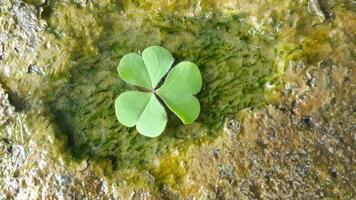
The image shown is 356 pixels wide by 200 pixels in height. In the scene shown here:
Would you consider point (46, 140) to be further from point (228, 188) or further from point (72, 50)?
point (228, 188)

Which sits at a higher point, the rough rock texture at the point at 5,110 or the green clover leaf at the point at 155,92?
the green clover leaf at the point at 155,92

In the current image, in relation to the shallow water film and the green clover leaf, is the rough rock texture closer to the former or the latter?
the shallow water film

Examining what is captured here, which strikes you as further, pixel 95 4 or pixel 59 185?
pixel 95 4

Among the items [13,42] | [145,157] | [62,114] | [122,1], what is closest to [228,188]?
[145,157]

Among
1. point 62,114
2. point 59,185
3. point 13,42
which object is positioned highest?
point 13,42

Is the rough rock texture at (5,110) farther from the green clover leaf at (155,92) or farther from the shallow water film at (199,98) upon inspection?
the green clover leaf at (155,92)

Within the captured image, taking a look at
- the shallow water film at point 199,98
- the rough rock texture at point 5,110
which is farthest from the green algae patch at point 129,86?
the rough rock texture at point 5,110

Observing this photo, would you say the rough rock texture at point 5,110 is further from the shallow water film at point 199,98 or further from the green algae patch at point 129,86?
the green algae patch at point 129,86
